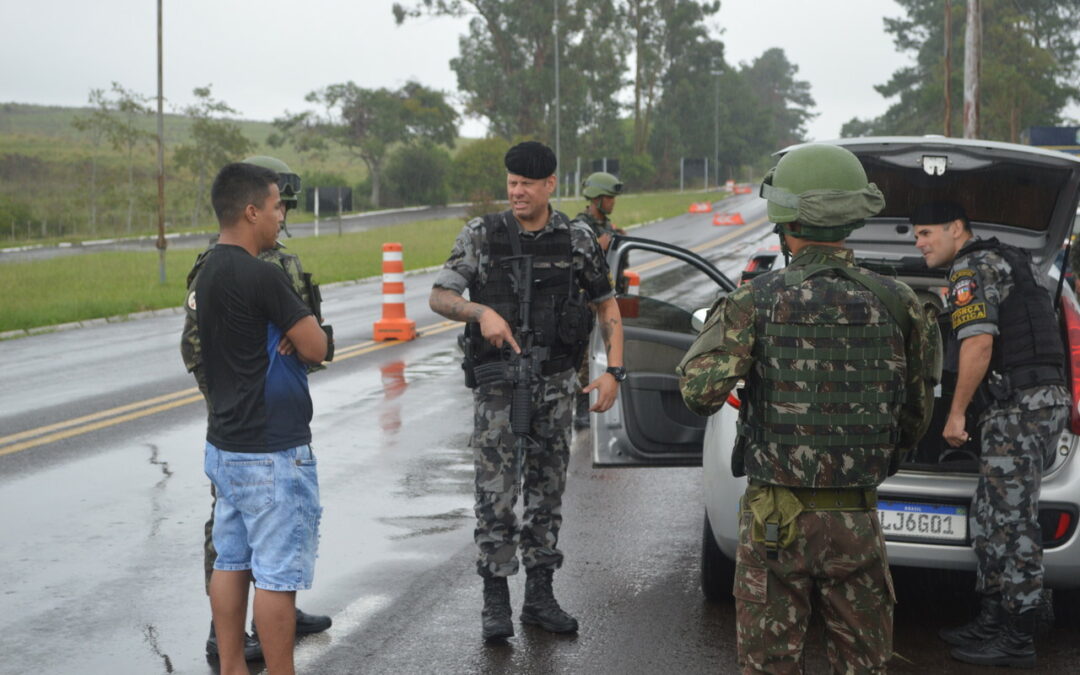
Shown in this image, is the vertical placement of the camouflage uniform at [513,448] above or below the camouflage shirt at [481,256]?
below

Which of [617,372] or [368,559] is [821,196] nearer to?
[617,372]

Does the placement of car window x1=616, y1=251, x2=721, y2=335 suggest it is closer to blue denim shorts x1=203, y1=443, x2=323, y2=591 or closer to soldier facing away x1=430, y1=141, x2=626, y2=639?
soldier facing away x1=430, y1=141, x2=626, y2=639

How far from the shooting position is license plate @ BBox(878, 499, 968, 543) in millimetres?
4922

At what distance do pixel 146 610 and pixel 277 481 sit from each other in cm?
187

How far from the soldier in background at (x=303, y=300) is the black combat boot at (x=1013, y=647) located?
2.57 meters

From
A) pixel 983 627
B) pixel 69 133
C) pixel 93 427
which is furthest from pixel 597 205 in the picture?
pixel 69 133

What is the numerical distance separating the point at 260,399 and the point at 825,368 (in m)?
1.73

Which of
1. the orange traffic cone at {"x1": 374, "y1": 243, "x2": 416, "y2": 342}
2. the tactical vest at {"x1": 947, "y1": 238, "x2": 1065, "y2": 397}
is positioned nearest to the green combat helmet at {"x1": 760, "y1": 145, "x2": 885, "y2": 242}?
the tactical vest at {"x1": 947, "y1": 238, "x2": 1065, "y2": 397}

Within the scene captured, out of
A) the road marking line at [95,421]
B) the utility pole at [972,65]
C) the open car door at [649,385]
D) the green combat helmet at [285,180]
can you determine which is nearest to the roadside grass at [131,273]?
the road marking line at [95,421]

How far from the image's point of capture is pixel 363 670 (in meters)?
4.79

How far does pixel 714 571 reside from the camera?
218 inches

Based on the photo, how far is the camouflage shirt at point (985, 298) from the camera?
482 cm

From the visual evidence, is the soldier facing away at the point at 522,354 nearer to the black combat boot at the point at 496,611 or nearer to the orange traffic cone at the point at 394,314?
the black combat boot at the point at 496,611

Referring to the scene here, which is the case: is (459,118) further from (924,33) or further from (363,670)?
(363,670)
